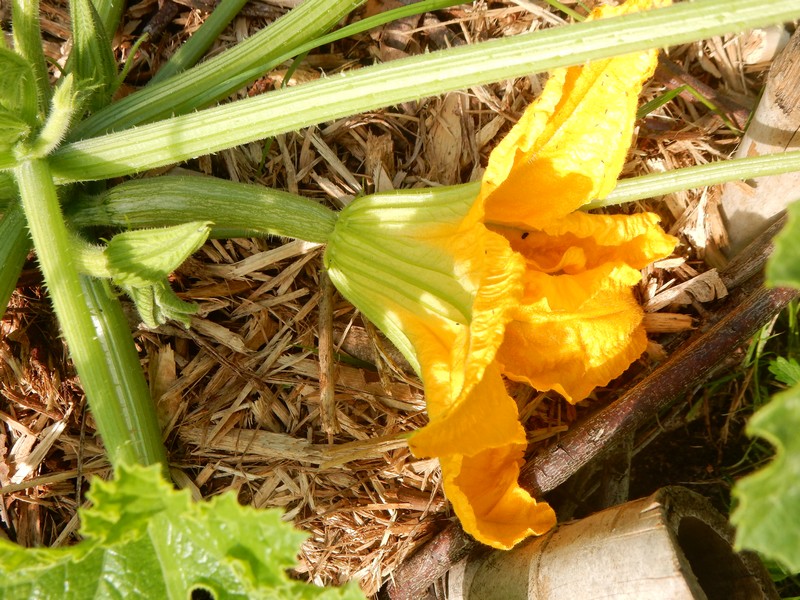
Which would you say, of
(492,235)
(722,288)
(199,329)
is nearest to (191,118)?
(492,235)

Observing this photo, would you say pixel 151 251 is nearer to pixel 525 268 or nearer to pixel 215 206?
pixel 215 206

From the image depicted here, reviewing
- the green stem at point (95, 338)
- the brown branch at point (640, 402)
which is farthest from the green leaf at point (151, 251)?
the brown branch at point (640, 402)

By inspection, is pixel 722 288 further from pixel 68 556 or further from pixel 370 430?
pixel 68 556

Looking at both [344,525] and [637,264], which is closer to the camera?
[637,264]

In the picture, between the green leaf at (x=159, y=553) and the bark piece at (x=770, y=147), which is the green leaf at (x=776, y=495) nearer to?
the green leaf at (x=159, y=553)

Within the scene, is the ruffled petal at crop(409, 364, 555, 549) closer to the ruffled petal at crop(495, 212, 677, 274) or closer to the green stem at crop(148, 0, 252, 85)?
the ruffled petal at crop(495, 212, 677, 274)

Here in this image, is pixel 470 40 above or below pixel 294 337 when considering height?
above
